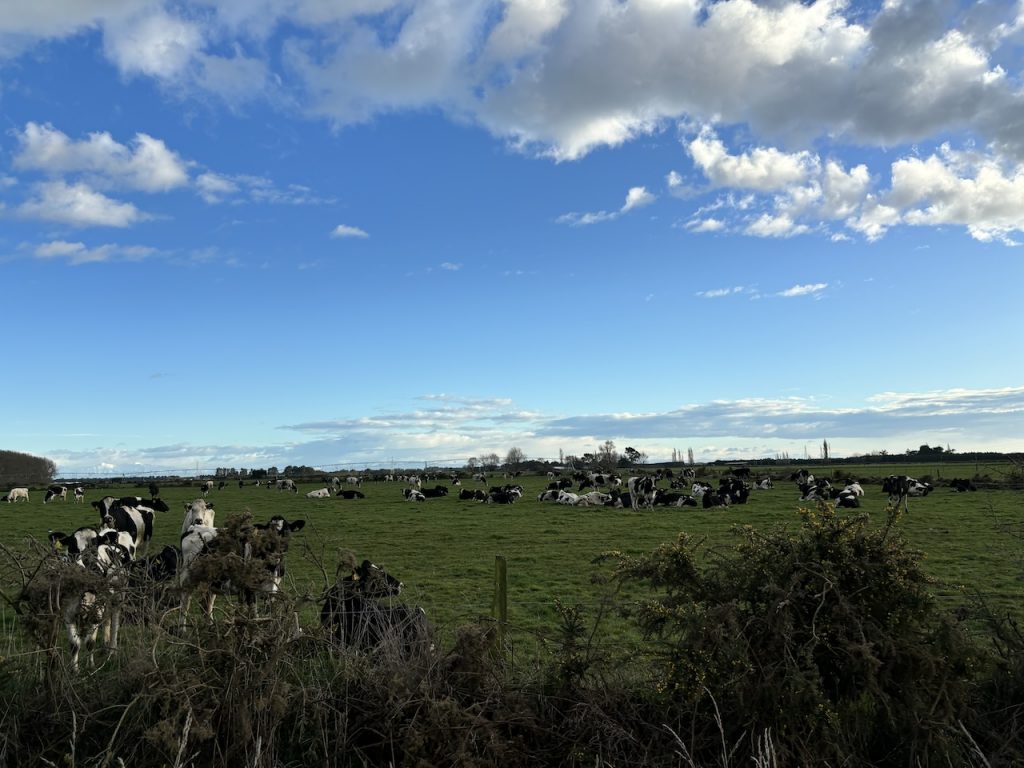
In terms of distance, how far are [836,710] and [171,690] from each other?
15.4 feet

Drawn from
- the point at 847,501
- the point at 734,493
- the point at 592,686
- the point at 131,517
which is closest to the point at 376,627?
the point at 592,686

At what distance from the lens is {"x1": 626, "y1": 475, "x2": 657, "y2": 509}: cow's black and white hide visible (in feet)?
117

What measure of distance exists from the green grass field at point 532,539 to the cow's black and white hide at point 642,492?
1910 mm

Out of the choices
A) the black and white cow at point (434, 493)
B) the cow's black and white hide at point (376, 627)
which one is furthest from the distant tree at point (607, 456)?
the cow's black and white hide at point (376, 627)

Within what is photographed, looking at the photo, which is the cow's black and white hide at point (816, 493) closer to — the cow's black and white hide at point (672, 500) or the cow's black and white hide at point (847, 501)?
the cow's black and white hide at point (847, 501)

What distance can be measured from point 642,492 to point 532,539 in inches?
625

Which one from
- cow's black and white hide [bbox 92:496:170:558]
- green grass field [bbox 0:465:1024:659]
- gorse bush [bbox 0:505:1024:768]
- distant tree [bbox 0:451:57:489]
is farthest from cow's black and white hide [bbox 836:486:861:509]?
distant tree [bbox 0:451:57:489]

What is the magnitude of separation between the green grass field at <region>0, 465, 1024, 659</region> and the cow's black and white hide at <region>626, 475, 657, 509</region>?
1.91 metres

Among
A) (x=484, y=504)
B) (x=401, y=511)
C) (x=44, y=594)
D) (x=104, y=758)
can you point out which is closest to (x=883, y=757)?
(x=104, y=758)

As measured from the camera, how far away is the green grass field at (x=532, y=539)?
11758mm

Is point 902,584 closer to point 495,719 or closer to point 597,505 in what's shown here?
point 495,719

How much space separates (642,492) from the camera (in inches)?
1468

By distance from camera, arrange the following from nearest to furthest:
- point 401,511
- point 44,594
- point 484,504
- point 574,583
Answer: point 44,594, point 574,583, point 401,511, point 484,504

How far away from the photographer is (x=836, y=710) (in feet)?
17.0
